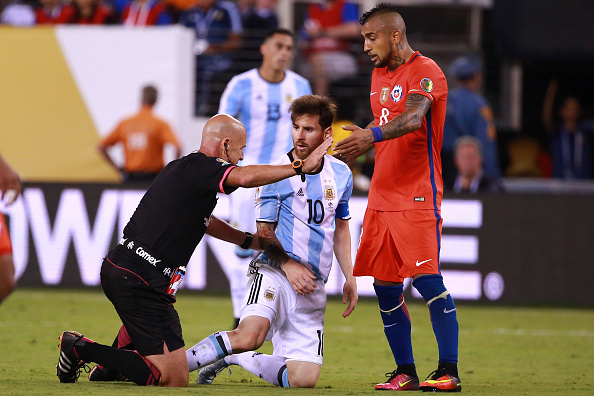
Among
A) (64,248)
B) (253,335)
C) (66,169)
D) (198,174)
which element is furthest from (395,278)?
(66,169)

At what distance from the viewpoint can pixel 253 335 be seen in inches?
217

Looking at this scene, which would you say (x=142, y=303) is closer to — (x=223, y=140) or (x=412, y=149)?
(x=223, y=140)

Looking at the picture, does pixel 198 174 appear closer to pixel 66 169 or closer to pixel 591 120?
pixel 66 169

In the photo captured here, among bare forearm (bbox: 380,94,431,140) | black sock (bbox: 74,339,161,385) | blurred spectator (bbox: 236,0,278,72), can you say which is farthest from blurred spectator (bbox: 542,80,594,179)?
black sock (bbox: 74,339,161,385)

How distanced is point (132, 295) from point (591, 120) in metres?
12.3

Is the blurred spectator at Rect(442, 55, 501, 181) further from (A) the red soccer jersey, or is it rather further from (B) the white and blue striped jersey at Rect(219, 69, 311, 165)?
(A) the red soccer jersey

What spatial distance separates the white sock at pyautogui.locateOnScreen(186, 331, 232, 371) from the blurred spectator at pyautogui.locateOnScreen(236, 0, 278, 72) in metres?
8.28

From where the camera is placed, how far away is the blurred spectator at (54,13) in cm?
1426

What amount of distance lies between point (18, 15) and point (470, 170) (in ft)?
25.4

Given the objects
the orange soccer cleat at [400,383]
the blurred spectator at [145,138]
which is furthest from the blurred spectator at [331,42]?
the orange soccer cleat at [400,383]

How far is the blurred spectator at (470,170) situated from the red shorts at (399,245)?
539 centimetres

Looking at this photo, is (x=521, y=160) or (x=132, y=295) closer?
(x=132, y=295)

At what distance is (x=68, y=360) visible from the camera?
5.32 metres

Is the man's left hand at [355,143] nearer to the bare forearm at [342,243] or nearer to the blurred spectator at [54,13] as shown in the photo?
the bare forearm at [342,243]
